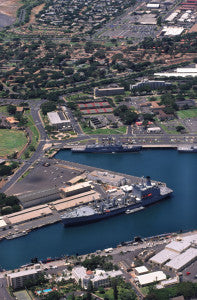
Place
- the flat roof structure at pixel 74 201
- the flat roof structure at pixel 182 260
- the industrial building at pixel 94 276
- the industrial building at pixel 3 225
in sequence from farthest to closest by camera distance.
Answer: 1. the flat roof structure at pixel 74 201
2. the industrial building at pixel 3 225
3. the flat roof structure at pixel 182 260
4. the industrial building at pixel 94 276

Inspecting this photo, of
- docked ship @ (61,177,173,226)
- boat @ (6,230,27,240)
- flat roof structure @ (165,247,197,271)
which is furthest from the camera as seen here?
docked ship @ (61,177,173,226)

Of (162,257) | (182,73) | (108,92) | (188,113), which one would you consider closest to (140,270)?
(162,257)

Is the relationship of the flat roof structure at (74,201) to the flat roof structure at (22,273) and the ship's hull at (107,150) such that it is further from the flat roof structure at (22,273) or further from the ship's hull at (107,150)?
the flat roof structure at (22,273)

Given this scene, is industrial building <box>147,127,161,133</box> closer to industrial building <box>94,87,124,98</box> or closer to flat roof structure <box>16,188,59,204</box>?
industrial building <box>94,87,124,98</box>

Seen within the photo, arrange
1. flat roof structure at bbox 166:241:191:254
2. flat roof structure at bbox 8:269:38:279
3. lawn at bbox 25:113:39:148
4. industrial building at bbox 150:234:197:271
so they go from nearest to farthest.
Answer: flat roof structure at bbox 8:269:38:279 < industrial building at bbox 150:234:197:271 < flat roof structure at bbox 166:241:191:254 < lawn at bbox 25:113:39:148

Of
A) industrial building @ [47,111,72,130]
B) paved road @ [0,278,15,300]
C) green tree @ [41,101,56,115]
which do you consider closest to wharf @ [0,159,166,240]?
paved road @ [0,278,15,300]

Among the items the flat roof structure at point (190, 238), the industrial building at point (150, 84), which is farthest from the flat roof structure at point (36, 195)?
the industrial building at point (150, 84)
